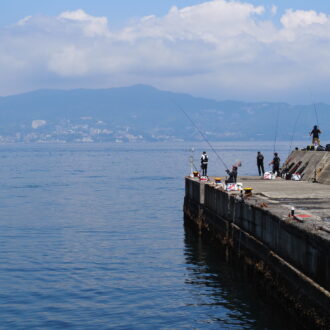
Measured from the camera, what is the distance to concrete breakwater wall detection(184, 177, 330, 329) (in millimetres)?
14086

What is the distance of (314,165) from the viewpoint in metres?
34.3

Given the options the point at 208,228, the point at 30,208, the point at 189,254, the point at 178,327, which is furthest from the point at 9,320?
the point at 30,208

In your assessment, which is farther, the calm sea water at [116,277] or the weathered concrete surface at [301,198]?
the weathered concrete surface at [301,198]

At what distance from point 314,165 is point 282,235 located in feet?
58.9

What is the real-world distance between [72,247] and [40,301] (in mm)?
8849

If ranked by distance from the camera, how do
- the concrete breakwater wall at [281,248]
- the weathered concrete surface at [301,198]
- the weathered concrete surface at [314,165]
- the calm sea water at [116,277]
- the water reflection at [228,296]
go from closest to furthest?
the concrete breakwater wall at [281,248]
the water reflection at [228,296]
the calm sea water at [116,277]
the weathered concrete surface at [301,198]
the weathered concrete surface at [314,165]

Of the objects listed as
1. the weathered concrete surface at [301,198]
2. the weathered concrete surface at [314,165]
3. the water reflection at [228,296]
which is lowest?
the water reflection at [228,296]

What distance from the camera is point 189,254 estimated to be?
2691 centimetres

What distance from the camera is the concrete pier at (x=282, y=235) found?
46.9 ft

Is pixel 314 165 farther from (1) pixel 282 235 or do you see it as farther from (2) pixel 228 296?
(1) pixel 282 235

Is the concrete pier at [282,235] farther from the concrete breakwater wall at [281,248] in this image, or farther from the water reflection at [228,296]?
the water reflection at [228,296]

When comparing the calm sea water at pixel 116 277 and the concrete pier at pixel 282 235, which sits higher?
the concrete pier at pixel 282 235

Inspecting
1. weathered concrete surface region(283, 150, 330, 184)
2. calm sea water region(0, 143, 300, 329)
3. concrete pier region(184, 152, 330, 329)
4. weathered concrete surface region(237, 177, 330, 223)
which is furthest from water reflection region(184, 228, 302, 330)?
weathered concrete surface region(283, 150, 330, 184)

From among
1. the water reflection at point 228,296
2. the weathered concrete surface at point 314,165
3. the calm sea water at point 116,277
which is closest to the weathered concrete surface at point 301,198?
the weathered concrete surface at point 314,165
